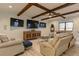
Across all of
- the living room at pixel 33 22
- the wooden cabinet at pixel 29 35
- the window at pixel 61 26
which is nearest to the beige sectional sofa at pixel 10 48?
the living room at pixel 33 22

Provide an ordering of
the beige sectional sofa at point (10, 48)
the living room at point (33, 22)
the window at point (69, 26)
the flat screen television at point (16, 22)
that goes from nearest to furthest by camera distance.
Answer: the beige sectional sofa at point (10, 48) < the living room at point (33, 22) < the flat screen television at point (16, 22) < the window at point (69, 26)

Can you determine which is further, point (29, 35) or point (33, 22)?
point (33, 22)

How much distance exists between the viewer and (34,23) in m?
7.30

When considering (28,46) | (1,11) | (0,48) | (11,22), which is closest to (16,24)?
(11,22)

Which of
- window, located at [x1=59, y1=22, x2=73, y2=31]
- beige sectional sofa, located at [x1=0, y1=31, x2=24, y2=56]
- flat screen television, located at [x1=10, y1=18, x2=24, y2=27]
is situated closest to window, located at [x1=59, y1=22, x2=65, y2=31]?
window, located at [x1=59, y1=22, x2=73, y2=31]

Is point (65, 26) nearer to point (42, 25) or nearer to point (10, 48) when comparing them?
point (42, 25)

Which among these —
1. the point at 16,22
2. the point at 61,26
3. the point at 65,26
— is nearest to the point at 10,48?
the point at 16,22

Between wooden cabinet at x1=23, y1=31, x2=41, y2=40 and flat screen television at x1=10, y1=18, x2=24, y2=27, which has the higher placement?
flat screen television at x1=10, y1=18, x2=24, y2=27

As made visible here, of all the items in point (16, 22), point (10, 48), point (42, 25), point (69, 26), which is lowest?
point (10, 48)

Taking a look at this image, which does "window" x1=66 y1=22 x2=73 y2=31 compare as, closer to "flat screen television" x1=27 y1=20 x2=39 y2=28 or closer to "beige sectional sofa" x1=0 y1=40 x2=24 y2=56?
"flat screen television" x1=27 y1=20 x2=39 y2=28

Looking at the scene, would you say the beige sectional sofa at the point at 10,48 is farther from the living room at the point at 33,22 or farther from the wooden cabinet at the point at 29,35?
the wooden cabinet at the point at 29,35

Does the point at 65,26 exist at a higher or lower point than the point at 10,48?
higher

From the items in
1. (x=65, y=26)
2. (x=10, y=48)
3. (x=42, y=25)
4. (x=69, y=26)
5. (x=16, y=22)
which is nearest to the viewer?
(x=10, y=48)

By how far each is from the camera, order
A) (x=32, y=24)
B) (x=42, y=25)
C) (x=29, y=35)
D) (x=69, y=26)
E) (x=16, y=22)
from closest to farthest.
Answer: (x=16, y=22)
(x=29, y=35)
(x=69, y=26)
(x=32, y=24)
(x=42, y=25)
